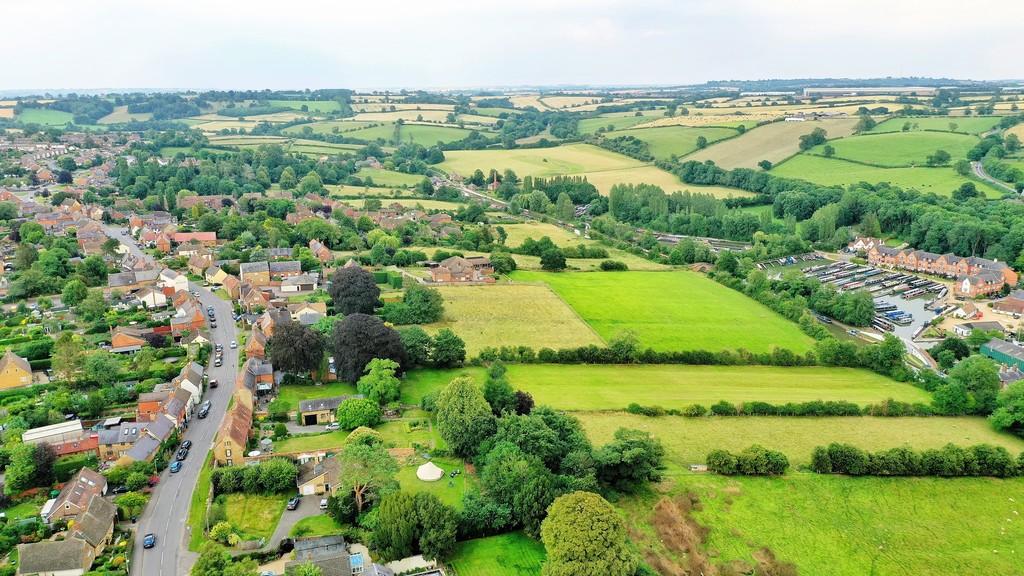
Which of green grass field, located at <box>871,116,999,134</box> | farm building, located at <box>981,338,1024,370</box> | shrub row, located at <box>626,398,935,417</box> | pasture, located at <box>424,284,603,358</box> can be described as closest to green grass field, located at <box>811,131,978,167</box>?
green grass field, located at <box>871,116,999,134</box>

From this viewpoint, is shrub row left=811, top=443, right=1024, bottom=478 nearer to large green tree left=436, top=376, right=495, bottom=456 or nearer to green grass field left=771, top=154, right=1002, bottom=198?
large green tree left=436, top=376, right=495, bottom=456

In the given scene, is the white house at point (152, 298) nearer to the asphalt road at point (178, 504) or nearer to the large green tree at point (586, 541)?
the asphalt road at point (178, 504)

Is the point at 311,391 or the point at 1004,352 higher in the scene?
the point at 311,391

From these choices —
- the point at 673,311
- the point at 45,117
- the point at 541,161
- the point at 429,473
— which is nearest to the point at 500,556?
the point at 429,473

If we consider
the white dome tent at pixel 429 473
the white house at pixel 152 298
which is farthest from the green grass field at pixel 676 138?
the white dome tent at pixel 429 473

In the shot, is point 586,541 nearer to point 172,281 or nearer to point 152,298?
point 152,298

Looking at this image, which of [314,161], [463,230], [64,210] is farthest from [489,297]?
[314,161]

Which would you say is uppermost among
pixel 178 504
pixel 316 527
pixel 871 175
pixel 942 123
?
pixel 942 123
